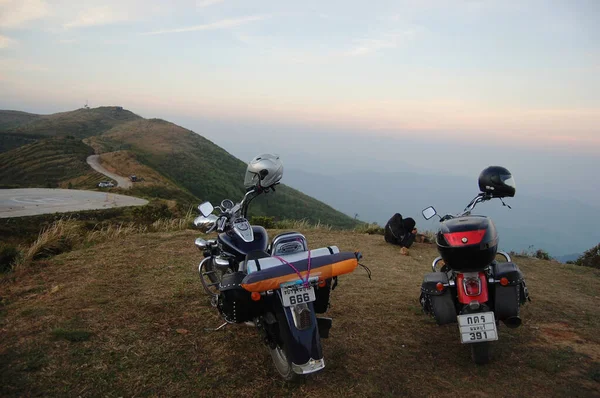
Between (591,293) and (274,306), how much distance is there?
6.33 m

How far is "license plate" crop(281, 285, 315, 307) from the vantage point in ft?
9.93

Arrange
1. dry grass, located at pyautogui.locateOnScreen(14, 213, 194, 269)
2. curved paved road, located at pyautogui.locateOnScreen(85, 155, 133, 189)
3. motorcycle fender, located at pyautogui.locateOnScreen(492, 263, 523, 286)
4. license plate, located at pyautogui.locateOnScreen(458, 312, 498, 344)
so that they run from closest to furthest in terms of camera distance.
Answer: license plate, located at pyautogui.locateOnScreen(458, 312, 498, 344)
motorcycle fender, located at pyautogui.locateOnScreen(492, 263, 523, 286)
dry grass, located at pyautogui.locateOnScreen(14, 213, 194, 269)
curved paved road, located at pyautogui.locateOnScreen(85, 155, 133, 189)

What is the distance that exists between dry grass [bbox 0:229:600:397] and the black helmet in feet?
4.96

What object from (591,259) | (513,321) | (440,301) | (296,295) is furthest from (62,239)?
(591,259)

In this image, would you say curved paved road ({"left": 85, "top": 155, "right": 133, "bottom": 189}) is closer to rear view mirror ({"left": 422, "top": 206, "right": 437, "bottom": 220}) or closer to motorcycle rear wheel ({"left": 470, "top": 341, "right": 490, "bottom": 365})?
rear view mirror ({"left": 422, "top": 206, "right": 437, "bottom": 220})

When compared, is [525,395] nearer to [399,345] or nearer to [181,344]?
[399,345]

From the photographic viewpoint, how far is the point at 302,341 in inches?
119

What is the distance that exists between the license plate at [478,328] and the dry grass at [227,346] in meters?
0.34

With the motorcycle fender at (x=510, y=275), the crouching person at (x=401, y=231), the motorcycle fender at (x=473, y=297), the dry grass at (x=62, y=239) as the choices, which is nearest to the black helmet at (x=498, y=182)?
the motorcycle fender at (x=510, y=275)

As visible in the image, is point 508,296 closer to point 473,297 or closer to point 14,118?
point 473,297

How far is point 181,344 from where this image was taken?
13.1 ft

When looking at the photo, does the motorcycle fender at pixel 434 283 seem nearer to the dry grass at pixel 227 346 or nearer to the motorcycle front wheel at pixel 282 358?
the dry grass at pixel 227 346

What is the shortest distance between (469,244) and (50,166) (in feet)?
166

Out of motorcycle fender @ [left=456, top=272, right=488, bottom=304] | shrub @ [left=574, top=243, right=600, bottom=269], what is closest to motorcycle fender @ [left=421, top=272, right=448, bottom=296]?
motorcycle fender @ [left=456, top=272, right=488, bottom=304]
